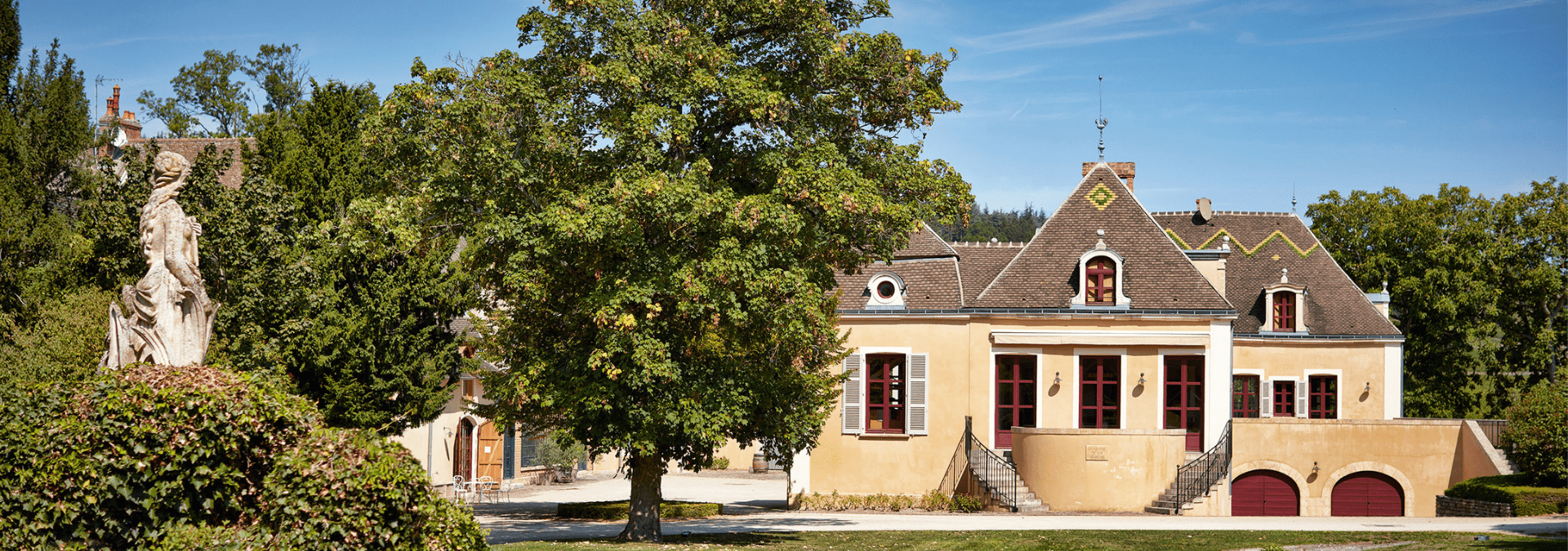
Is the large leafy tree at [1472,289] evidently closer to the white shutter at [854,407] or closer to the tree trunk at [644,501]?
the white shutter at [854,407]

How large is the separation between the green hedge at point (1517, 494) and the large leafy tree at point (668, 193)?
12.5 m

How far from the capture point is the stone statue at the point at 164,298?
9805 millimetres

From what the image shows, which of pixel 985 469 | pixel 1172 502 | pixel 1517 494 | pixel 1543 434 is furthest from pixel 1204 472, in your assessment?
pixel 1543 434

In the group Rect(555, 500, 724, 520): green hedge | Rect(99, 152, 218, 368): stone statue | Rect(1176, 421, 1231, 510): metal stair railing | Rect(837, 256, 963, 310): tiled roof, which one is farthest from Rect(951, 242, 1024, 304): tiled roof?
Rect(99, 152, 218, 368): stone statue

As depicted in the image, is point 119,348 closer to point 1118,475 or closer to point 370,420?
point 370,420

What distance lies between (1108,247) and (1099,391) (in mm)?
A: 3438

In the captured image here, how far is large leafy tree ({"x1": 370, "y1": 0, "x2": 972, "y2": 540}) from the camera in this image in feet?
53.0

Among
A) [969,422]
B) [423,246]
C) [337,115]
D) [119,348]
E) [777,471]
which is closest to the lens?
[119,348]

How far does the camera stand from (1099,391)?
2780cm

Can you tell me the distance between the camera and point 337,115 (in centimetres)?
2439

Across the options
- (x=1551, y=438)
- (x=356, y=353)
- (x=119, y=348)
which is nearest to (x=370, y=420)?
(x=356, y=353)

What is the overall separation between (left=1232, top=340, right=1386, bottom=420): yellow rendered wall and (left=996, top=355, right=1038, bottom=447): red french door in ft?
27.7

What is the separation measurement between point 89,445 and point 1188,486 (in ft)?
72.7

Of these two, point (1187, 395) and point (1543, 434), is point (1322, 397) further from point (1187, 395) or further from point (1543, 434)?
point (1543, 434)
